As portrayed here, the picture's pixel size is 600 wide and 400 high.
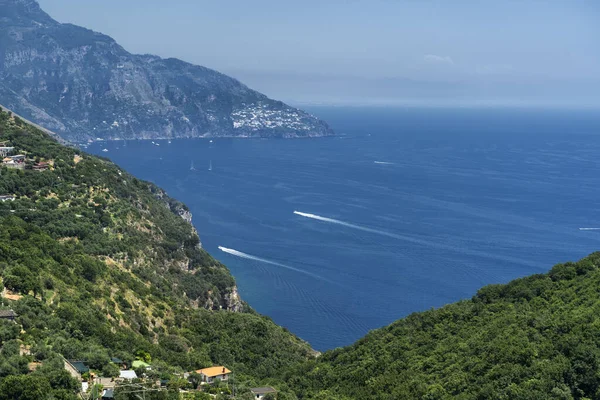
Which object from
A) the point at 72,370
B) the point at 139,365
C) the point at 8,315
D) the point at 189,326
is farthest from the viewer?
the point at 189,326

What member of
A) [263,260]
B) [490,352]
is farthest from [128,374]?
[263,260]

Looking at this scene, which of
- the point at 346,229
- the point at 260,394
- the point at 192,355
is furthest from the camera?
the point at 346,229

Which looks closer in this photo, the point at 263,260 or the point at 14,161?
the point at 14,161

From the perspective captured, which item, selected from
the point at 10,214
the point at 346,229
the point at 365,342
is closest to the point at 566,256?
the point at 346,229

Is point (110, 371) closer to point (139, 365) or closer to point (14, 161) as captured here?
point (139, 365)

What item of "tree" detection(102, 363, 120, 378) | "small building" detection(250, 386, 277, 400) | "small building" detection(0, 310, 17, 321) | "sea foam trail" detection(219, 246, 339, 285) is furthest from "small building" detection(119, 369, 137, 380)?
"sea foam trail" detection(219, 246, 339, 285)

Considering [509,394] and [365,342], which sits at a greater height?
[509,394]

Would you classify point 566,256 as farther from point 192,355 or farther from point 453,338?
point 192,355

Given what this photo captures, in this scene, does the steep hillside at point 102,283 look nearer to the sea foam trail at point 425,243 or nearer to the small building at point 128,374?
the small building at point 128,374
